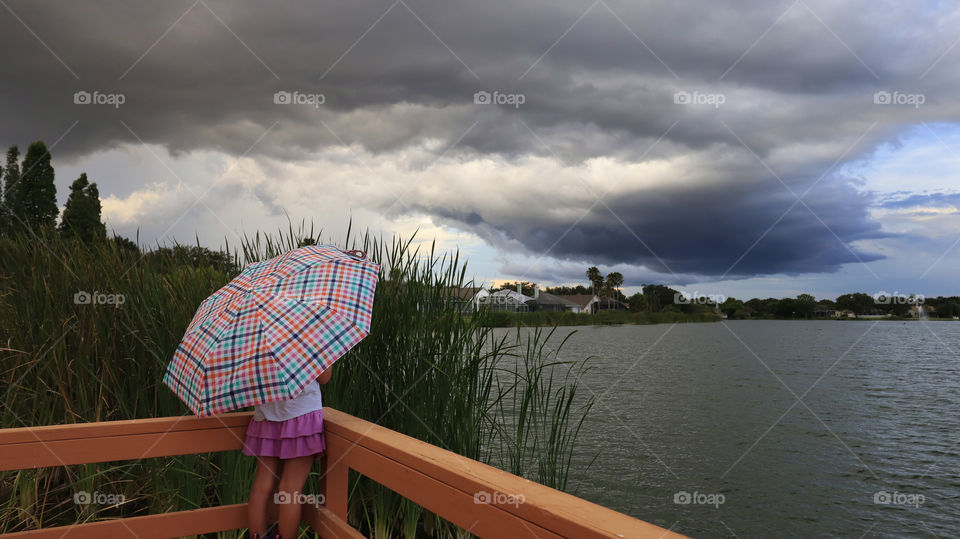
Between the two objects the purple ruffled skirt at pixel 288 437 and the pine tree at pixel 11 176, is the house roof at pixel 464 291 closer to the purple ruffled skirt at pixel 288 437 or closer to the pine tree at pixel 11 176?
the purple ruffled skirt at pixel 288 437

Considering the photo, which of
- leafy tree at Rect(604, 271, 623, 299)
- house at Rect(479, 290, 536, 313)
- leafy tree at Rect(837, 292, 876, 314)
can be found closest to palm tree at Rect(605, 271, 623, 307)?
leafy tree at Rect(604, 271, 623, 299)

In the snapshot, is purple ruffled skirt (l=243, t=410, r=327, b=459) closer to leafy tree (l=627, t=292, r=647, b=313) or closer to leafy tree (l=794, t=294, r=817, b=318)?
leafy tree (l=627, t=292, r=647, b=313)

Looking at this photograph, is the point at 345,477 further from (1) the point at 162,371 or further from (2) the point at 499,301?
(2) the point at 499,301

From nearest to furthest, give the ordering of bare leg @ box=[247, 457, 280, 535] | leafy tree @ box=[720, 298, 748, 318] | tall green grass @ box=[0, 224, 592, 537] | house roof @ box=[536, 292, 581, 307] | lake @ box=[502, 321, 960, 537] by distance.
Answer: bare leg @ box=[247, 457, 280, 535], tall green grass @ box=[0, 224, 592, 537], lake @ box=[502, 321, 960, 537], leafy tree @ box=[720, 298, 748, 318], house roof @ box=[536, 292, 581, 307]

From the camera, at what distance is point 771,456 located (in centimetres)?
1443

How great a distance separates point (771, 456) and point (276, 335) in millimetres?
15143

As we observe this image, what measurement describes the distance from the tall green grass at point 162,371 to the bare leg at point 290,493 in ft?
3.97

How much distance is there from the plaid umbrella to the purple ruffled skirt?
308 mm

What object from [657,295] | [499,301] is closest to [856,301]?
[657,295]

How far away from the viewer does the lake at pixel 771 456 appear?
33.2 ft

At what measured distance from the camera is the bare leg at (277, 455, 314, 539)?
8.08 feet

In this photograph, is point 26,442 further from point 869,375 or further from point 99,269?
point 869,375

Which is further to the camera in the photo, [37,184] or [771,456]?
[37,184]

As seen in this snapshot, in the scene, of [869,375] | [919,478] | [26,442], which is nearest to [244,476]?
[26,442]
